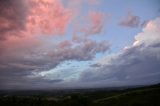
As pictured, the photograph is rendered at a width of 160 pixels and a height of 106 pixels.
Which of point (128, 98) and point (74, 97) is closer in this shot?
point (74, 97)

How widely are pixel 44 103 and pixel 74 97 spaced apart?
20.8m

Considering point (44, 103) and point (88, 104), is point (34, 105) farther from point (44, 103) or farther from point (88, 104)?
point (88, 104)

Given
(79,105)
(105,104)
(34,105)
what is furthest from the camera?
(105,104)

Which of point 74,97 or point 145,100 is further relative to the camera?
point 145,100

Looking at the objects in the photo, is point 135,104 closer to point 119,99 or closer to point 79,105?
point 119,99

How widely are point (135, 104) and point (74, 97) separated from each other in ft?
115

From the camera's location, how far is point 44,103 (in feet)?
430


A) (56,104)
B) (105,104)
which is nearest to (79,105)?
(56,104)

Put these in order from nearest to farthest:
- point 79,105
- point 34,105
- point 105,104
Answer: point 79,105
point 34,105
point 105,104

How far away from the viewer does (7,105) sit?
13062 cm

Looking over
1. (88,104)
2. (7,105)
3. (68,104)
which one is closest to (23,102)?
(7,105)

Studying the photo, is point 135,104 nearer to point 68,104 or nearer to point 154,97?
point 154,97

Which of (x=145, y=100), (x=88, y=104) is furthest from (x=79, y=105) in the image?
(x=145, y=100)

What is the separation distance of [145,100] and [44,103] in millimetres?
56516
